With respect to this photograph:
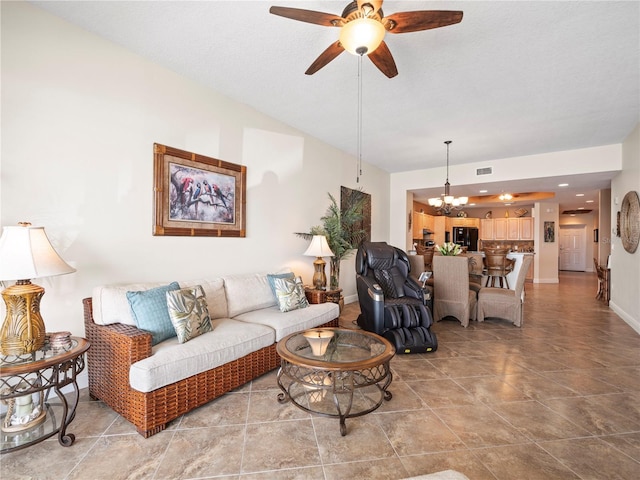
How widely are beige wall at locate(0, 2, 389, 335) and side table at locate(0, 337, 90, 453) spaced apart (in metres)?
0.55

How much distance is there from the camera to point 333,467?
5.30ft

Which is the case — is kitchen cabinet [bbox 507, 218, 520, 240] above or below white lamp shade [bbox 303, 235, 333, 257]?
above

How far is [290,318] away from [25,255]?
1.94m

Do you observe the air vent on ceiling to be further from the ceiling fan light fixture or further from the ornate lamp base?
the ornate lamp base

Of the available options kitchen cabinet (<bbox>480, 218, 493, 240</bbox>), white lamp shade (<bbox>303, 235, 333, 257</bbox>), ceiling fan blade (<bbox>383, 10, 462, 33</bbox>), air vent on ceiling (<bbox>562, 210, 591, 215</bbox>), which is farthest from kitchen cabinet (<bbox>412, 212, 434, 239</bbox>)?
air vent on ceiling (<bbox>562, 210, 591, 215</bbox>)

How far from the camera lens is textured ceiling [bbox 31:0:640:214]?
2.15 metres

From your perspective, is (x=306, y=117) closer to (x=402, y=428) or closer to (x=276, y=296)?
(x=276, y=296)

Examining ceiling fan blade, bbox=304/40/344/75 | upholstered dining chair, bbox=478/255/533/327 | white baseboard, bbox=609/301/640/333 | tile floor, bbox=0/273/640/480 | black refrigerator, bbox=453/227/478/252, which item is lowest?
tile floor, bbox=0/273/640/480

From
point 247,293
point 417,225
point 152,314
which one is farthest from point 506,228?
point 152,314

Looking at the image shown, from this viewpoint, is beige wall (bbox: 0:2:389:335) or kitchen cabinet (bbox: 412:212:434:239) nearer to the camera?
beige wall (bbox: 0:2:389:335)

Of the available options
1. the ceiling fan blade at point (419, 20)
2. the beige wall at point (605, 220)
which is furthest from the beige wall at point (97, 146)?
the beige wall at point (605, 220)

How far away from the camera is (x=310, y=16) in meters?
1.74

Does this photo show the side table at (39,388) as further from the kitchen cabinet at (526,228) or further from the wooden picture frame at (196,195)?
the kitchen cabinet at (526,228)

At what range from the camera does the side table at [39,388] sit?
159 centimetres
